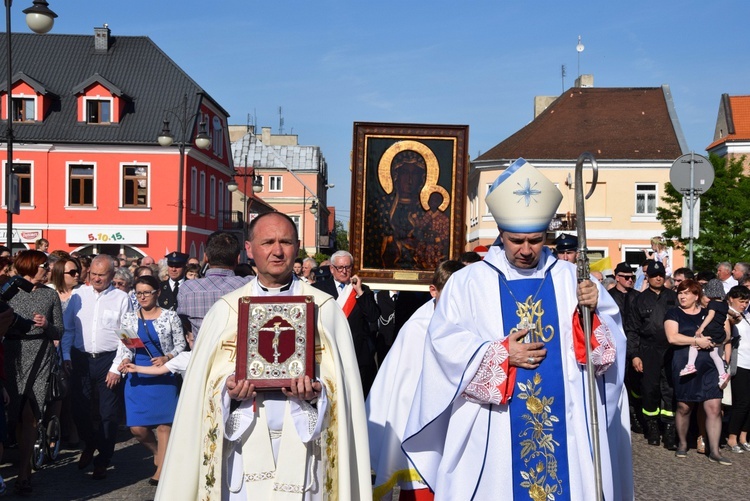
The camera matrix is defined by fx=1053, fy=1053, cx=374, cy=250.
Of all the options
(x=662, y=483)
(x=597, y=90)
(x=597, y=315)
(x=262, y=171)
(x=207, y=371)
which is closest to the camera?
(x=207, y=371)

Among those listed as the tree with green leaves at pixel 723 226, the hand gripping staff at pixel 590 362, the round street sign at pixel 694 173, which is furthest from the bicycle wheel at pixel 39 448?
the tree with green leaves at pixel 723 226

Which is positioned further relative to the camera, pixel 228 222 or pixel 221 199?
pixel 228 222

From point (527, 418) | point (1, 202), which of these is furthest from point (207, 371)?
point (1, 202)

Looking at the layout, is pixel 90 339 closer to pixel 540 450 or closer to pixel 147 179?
pixel 540 450

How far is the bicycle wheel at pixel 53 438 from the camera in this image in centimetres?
988

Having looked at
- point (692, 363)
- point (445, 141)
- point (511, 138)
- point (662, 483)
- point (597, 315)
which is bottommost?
point (662, 483)

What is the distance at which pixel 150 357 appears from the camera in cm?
855

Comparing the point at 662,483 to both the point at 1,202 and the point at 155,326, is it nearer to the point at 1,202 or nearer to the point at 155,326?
the point at 155,326

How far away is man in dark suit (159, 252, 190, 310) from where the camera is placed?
36.8ft

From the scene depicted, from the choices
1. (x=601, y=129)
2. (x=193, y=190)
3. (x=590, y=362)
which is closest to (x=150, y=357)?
(x=590, y=362)

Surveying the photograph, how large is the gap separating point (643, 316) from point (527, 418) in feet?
24.0

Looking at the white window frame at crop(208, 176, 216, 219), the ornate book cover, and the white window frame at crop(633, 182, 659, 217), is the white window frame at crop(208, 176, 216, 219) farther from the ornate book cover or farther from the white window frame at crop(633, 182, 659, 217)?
the ornate book cover

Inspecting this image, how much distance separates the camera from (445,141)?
9.95 m

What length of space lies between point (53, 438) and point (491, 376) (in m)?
6.11
